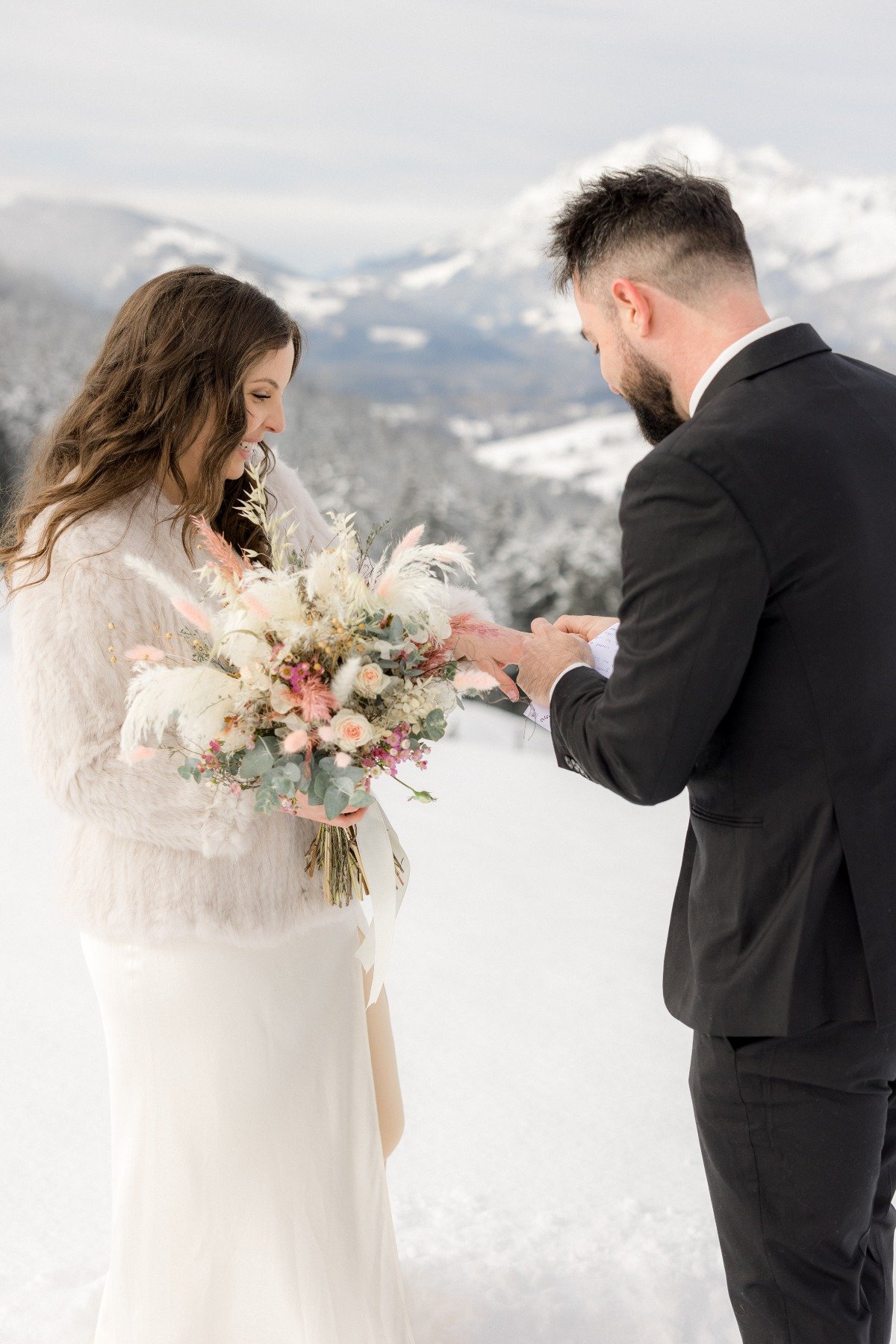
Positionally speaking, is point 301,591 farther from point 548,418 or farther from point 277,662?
point 548,418

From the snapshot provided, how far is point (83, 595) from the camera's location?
1.82 meters

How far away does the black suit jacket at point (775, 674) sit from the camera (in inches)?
57.2

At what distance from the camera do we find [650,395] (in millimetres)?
1720

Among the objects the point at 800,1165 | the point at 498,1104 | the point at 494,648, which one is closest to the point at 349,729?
the point at 494,648

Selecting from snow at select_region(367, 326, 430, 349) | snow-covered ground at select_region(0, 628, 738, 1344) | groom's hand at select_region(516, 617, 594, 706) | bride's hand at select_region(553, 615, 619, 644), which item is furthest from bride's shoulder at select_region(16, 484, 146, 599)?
snow at select_region(367, 326, 430, 349)

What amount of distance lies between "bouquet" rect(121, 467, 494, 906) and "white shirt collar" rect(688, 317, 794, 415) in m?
0.41

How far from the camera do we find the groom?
1463 mm

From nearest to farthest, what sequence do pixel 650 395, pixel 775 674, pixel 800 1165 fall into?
pixel 775 674
pixel 800 1165
pixel 650 395

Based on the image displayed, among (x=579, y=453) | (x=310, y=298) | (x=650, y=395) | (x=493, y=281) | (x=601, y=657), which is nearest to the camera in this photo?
(x=650, y=395)

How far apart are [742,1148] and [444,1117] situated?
185 cm

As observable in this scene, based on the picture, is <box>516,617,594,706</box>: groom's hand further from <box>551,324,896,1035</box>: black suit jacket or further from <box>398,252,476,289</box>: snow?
<box>398,252,476,289</box>: snow

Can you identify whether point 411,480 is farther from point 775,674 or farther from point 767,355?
point 775,674

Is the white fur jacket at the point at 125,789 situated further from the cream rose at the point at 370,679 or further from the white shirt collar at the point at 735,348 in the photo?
the white shirt collar at the point at 735,348

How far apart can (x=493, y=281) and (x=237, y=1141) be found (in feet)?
29.4
